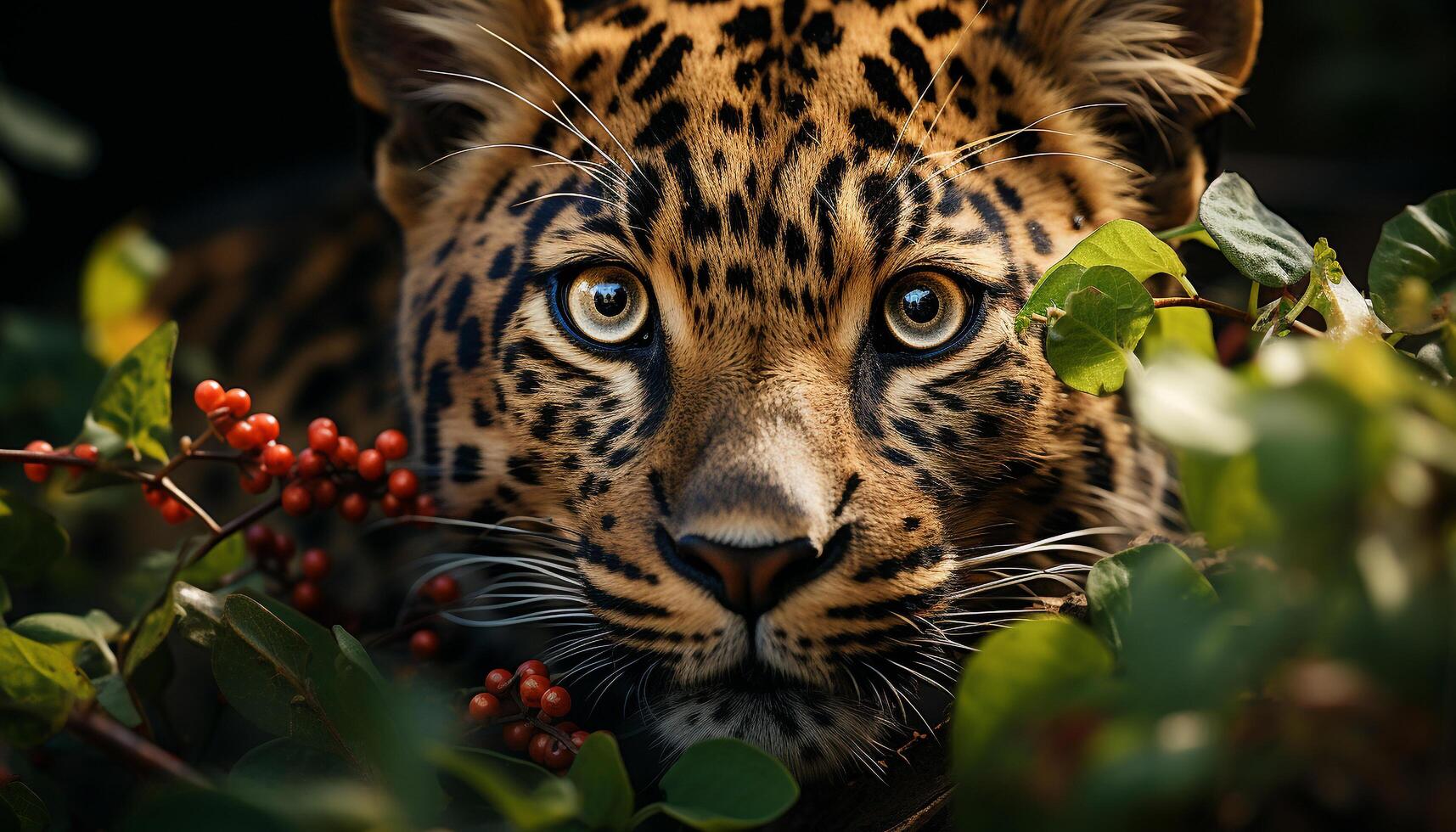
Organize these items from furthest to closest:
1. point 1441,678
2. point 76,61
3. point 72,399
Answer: point 76,61, point 72,399, point 1441,678

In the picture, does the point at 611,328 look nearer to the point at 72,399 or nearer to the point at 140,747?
the point at 140,747

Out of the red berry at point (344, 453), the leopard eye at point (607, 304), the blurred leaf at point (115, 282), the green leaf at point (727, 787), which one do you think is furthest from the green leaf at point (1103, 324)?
the blurred leaf at point (115, 282)

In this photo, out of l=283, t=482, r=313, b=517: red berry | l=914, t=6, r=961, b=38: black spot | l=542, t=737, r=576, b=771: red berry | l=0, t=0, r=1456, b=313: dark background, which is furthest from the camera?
l=0, t=0, r=1456, b=313: dark background

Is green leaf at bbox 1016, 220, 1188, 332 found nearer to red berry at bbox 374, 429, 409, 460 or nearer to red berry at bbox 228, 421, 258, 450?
red berry at bbox 374, 429, 409, 460

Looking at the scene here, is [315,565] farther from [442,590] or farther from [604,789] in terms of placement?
[604,789]

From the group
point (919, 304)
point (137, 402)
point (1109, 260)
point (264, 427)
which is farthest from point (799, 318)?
point (137, 402)

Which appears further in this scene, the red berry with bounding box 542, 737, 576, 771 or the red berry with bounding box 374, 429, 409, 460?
the red berry with bounding box 374, 429, 409, 460

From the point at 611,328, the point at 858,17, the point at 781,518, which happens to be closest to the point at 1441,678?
the point at 781,518

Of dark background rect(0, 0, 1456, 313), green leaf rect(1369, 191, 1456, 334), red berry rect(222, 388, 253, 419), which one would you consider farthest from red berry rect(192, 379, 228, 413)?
dark background rect(0, 0, 1456, 313)

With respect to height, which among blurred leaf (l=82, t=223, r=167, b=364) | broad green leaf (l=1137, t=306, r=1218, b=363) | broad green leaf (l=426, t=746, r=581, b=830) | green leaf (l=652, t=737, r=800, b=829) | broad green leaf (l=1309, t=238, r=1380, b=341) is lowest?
green leaf (l=652, t=737, r=800, b=829)
